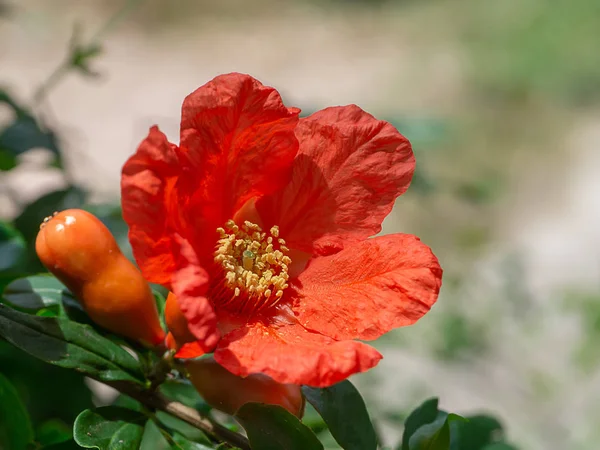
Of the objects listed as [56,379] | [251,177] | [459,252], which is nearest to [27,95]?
[459,252]

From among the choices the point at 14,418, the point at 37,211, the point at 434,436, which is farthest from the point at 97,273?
the point at 37,211

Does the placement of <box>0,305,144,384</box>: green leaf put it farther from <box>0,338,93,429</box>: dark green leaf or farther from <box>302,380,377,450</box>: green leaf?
<box>0,338,93,429</box>: dark green leaf

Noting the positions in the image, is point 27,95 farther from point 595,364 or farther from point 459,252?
point 595,364

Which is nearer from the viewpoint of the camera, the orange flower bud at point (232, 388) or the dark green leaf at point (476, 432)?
the orange flower bud at point (232, 388)

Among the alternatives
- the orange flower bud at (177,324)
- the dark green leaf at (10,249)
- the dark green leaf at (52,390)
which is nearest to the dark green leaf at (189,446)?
the orange flower bud at (177,324)

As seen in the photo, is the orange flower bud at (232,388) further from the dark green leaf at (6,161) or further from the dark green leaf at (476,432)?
the dark green leaf at (6,161)

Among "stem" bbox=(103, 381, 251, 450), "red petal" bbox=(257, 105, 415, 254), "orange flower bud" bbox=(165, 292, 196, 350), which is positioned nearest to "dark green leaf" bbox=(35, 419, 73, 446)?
"stem" bbox=(103, 381, 251, 450)

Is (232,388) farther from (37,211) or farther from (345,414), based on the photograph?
(37,211)
